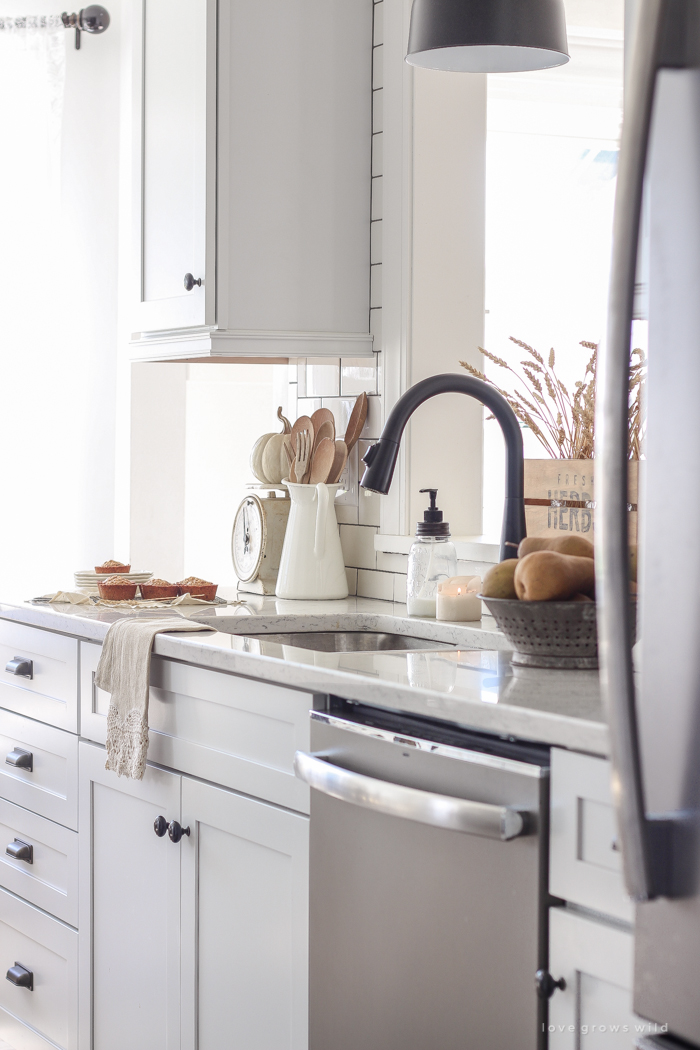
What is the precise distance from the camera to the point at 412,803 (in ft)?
4.62

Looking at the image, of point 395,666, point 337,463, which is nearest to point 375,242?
point 337,463

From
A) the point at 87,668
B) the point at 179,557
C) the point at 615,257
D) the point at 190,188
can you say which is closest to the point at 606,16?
the point at 190,188

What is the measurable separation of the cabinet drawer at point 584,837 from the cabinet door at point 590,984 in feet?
0.08

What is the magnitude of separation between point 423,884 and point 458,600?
0.82 m

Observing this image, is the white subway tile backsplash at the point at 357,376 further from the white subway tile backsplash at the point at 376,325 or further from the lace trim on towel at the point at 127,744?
the lace trim on towel at the point at 127,744

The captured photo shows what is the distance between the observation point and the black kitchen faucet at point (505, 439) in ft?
6.76

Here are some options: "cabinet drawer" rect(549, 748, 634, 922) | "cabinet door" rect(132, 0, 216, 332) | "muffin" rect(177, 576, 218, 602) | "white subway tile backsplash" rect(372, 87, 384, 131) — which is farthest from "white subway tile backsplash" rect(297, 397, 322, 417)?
"cabinet drawer" rect(549, 748, 634, 922)

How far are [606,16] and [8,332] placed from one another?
77.7 inches

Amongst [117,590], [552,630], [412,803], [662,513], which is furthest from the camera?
[117,590]

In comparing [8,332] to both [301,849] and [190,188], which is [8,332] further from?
[301,849]

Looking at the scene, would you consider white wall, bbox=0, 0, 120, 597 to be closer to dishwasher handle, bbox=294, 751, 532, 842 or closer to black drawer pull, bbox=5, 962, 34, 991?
black drawer pull, bbox=5, 962, 34, 991

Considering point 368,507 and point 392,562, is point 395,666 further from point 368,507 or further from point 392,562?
point 368,507

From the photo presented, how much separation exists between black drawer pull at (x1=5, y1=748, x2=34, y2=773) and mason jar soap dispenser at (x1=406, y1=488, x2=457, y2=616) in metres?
0.88

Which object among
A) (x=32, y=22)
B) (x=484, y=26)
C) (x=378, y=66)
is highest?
(x=32, y=22)
